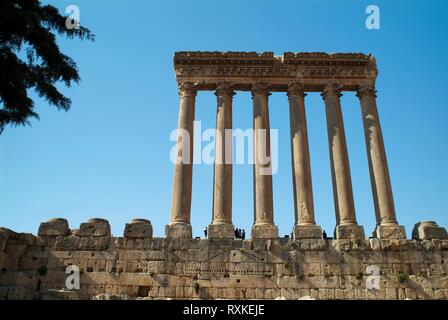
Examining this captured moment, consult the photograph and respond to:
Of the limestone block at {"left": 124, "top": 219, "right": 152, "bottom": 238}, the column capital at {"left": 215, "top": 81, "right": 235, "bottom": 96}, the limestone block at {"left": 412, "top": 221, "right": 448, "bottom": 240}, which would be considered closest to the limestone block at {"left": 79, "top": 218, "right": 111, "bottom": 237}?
the limestone block at {"left": 124, "top": 219, "right": 152, "bottom": 238}

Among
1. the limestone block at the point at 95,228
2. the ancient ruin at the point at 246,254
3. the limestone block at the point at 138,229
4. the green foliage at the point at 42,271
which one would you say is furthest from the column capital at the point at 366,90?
the green foliage at the point at 42,271

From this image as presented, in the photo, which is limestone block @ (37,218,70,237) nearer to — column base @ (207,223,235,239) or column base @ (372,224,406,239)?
column base @ (207,223,235,239)

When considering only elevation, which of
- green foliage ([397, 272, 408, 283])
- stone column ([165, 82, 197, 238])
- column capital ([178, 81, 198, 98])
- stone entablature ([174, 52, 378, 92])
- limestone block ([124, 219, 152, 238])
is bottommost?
green foliage ([397, 272, 408, 283])

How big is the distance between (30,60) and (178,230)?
33.1ft

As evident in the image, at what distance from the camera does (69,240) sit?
1925 cm

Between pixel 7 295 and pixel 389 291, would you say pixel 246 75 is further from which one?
pixel 7 295

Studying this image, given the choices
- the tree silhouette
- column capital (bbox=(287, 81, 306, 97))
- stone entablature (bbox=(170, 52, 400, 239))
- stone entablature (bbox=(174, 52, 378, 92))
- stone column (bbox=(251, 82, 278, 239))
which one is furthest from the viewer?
stone entablature (bbox=(174, 52, 378, 92))

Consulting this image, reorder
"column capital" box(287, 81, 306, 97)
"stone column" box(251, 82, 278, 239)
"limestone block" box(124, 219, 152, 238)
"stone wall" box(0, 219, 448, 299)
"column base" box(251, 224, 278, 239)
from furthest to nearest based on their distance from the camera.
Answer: "column capital" box(287, 81, 306, 97), "stone column" box(251, 82, 278, 239), "column base" box(251, 224, 278, 239), "limestone block" box(124, 219, 152, 238), "stone wall" box(0, 219, 448, 299)

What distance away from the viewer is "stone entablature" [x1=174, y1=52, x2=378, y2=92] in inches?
950

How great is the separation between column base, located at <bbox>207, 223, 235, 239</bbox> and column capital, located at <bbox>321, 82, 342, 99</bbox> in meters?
10.1

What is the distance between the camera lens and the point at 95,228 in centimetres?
1953

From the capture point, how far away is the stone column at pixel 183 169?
20.0 meters

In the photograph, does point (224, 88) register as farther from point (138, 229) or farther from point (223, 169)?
point (138, 229)
